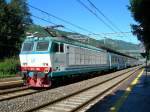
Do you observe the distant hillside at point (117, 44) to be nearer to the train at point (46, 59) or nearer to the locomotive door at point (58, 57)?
the train at point (46, 59)

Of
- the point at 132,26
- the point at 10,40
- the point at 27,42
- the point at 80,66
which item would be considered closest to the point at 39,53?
the point at 27,42

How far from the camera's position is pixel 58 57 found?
21.3 meters

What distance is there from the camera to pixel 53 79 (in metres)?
21.0

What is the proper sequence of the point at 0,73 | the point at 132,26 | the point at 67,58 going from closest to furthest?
1. the point at 67,58
2. the point at 132,26
3. the point at 0,73

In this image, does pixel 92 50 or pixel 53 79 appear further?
pixel 92 50

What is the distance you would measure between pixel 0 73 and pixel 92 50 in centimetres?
1222

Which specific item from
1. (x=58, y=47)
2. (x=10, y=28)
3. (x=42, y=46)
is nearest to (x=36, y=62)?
(x=42, y=46)

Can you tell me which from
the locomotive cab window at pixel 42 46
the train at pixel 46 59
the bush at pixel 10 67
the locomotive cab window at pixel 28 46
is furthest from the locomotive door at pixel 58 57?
the bush at pixel 10 67

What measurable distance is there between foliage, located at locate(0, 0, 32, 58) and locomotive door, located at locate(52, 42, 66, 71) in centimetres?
4030

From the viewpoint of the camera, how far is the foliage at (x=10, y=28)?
62.7m

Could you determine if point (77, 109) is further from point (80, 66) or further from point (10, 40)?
point (10, 40)

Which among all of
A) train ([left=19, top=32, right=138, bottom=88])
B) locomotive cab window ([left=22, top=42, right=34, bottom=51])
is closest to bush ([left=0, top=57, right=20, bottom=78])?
train ([left=19, top=32, right=138, bottom=88])

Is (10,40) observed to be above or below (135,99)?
above

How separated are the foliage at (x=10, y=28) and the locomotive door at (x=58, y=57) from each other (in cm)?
4030
